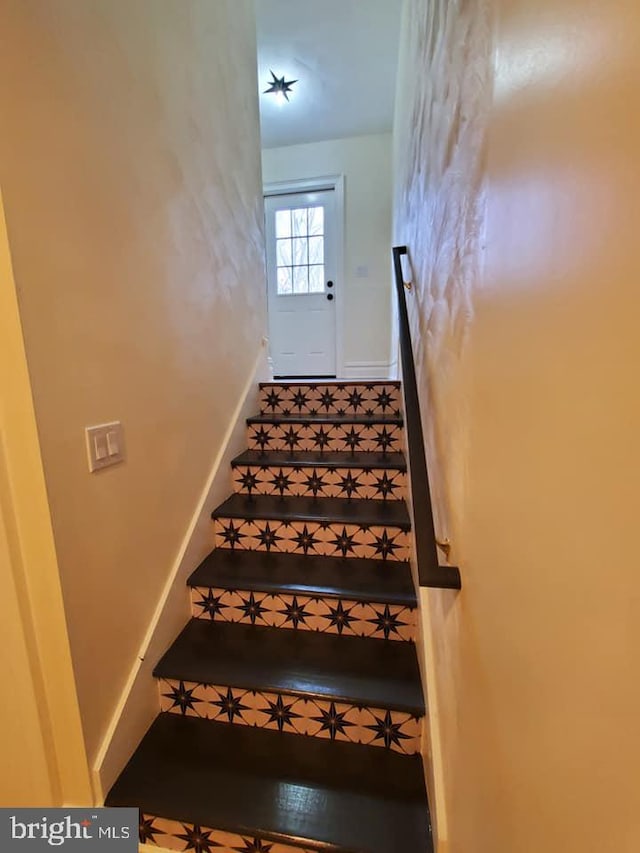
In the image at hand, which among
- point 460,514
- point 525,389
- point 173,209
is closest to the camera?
point 525,389

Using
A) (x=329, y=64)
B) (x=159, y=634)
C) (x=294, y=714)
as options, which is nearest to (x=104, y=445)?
(x=159, y=634)

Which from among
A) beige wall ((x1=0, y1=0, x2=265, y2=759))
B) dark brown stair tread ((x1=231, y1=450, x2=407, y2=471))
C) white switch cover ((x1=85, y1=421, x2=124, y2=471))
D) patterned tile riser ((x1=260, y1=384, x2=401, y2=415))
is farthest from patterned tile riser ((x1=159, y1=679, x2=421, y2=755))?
patterned tile riser ((x1=260, y1=384, x2=401, y2=415))

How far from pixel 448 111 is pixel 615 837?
51.5 inches

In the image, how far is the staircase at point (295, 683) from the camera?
1005mm

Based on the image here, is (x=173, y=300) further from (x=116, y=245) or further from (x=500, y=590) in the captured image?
(x=500, y=590)

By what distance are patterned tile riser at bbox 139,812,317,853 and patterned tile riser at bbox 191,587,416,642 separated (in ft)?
1.85

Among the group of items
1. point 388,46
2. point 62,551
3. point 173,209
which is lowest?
point 62,551

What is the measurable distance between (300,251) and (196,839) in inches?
173

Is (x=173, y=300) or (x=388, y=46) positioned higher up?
(x=388, y=46)

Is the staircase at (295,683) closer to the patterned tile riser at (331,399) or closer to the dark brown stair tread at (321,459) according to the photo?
the dark brown stair tread at (321,459)

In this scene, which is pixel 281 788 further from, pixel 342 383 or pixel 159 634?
pixel 342 383

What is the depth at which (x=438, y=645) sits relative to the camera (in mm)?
1016

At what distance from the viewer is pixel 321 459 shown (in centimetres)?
194

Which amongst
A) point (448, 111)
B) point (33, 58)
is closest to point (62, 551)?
point (33, 58)
